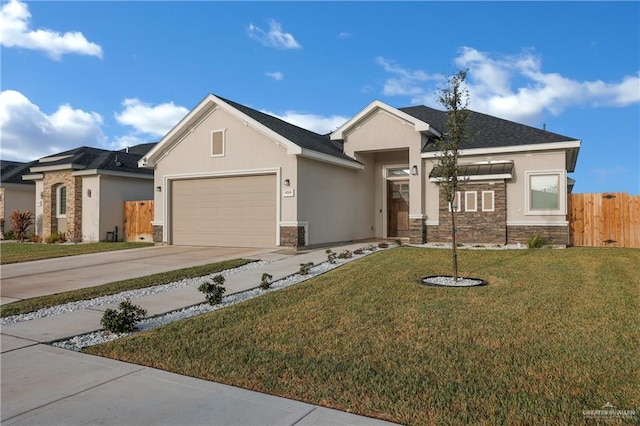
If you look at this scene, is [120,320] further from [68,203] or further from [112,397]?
[68,203]

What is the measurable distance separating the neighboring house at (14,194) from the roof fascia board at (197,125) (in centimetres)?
1315

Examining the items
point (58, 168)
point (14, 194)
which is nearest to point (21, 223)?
point (14, 194)

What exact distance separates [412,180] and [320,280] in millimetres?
8620

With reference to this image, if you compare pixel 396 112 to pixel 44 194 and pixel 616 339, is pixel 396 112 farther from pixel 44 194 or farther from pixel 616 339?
pixel 44 194

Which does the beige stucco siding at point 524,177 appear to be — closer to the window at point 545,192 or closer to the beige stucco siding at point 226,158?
the window at point 545,192

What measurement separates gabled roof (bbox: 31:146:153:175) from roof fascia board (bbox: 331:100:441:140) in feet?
35.3

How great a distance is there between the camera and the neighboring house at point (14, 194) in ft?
81.6

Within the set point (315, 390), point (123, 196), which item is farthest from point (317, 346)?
point (123, 196)

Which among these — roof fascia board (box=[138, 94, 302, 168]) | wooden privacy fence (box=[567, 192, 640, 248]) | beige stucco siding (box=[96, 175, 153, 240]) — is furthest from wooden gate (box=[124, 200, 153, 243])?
wooden privacy fence (box=[567, 192, 640, 248])

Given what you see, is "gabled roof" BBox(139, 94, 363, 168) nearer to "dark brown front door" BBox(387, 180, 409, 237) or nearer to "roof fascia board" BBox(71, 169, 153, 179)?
"dark brown front door" BBox(387, 180, 409, 237)

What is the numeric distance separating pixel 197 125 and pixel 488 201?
37.3 feet

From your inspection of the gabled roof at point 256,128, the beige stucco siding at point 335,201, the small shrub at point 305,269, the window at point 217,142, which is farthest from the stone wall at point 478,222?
the window at point 217,142

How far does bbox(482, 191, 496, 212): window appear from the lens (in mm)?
15336

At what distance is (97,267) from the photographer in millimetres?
11562
